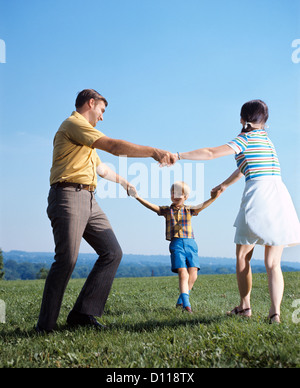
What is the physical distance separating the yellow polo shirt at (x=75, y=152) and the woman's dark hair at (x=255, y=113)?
5.94ft

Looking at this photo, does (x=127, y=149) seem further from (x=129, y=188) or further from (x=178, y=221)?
(x=178, y=221)

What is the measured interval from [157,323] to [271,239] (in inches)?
72.3

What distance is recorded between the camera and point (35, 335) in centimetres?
475

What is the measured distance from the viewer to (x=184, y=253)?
22.2ft

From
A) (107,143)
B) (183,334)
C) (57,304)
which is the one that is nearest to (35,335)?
(57,304)

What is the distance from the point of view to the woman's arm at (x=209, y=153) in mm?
4699

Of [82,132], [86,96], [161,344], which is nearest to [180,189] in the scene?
[86,96]

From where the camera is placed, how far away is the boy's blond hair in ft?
23.0

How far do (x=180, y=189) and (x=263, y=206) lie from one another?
8.14 ft

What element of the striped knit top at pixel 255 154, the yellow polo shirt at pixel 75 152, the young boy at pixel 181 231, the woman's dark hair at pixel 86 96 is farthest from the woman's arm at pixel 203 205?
the woman's dark hair at pixel 86 96

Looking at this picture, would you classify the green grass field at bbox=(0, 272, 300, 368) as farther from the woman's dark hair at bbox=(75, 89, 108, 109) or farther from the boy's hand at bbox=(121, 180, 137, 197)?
the woman's dark hair at bbox=(75, 89, 108, 109)

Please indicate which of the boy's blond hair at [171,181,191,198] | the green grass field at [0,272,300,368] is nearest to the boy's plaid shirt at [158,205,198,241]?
the boy's blond hair at [171,181,191,198]

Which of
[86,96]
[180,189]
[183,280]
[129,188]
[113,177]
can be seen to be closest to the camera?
[86,96]
